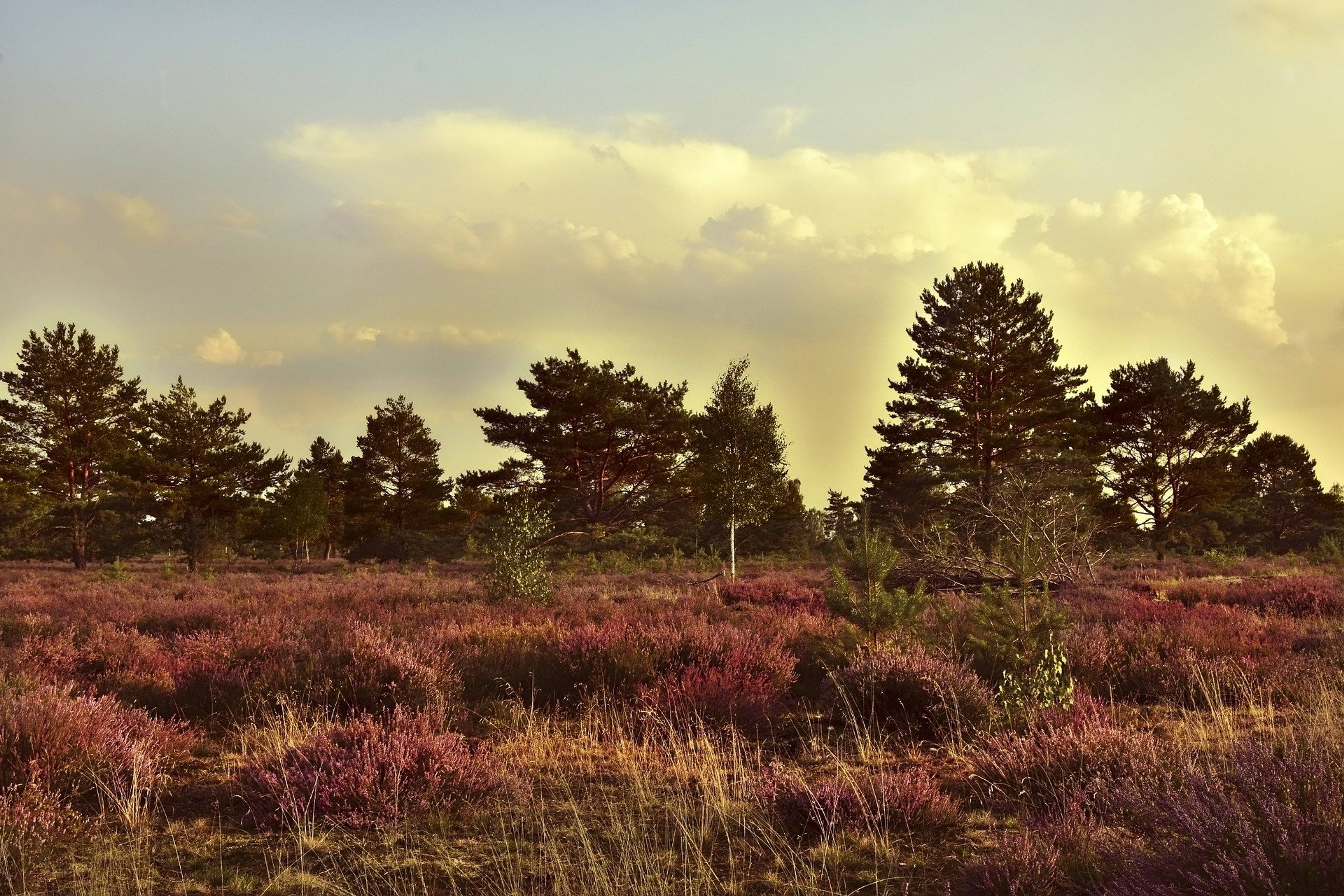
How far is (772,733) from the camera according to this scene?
680cm

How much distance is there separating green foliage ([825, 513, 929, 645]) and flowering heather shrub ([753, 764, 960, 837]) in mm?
3449

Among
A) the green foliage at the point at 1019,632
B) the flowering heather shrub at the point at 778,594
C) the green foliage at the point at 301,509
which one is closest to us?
the green foliage at the point at 1019,632

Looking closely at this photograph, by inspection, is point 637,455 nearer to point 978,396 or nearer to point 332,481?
point 978,396

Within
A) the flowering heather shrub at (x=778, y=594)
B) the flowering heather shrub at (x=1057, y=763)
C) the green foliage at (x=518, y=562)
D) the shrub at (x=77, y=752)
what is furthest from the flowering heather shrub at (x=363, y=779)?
the flowering heather shrub at (x=778, y=594)

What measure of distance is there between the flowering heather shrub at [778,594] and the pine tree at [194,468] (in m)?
25.0

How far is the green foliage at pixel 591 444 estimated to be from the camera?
34219 millimetres

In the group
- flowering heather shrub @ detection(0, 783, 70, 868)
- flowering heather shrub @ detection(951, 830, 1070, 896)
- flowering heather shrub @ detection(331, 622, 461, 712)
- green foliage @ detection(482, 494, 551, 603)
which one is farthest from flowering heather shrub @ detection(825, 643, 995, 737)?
green foliage @ detection(482, 494, 551, 603)

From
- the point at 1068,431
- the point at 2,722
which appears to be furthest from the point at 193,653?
the point at 1068,431

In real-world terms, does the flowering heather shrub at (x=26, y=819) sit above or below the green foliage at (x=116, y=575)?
below

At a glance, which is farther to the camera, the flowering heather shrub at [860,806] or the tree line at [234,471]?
the tree line at [234,471]

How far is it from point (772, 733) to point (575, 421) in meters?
28.4

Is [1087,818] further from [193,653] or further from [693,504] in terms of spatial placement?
[693,504]

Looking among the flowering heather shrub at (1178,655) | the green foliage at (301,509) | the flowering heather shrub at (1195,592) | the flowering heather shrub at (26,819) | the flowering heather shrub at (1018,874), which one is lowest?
the flowering heather shrub at (26,819)

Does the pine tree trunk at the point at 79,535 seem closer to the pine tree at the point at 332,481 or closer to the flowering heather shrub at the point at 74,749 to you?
the pine tree at the point at 332,481
